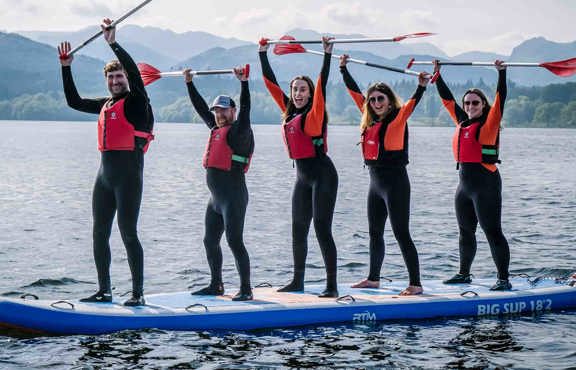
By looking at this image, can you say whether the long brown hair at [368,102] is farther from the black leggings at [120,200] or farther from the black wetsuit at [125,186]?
the black leggings at [120,200]

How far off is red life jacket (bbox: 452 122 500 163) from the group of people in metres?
0.01

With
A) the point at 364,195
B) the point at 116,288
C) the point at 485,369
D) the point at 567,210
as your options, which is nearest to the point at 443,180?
the point at 364,195

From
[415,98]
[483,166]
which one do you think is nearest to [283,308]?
[415,98]

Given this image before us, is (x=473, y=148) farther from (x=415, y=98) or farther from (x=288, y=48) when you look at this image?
(x=288, y=48)

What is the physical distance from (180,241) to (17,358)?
414 inches

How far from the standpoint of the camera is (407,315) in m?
9.32

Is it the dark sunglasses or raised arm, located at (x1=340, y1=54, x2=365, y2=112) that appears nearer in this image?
the dark sunglasses

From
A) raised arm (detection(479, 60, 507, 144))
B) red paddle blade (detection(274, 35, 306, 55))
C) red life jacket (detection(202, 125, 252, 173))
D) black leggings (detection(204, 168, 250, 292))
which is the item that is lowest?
black leggings (detection(204, 168, 250, 292))

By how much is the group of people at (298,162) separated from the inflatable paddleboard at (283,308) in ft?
0.79

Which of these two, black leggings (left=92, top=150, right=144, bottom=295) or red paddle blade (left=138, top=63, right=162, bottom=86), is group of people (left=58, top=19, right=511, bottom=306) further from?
red paddle blade (left=138, top=63, right=162, bottom=86)

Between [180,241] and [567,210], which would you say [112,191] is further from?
[567,210]

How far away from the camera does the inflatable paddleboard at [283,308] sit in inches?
327

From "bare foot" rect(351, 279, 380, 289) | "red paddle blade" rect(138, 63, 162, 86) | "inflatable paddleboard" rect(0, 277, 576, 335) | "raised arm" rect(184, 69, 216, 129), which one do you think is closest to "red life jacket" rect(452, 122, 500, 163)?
"inflatable paddleboard" rect(0, 277, 576, 335)

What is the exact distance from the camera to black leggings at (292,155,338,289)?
9039 mm
